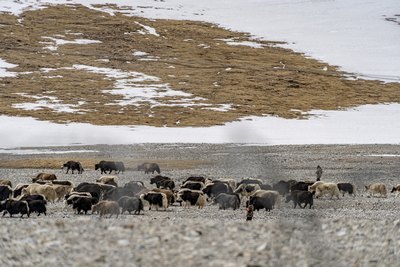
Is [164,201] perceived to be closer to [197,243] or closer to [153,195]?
[153,195]

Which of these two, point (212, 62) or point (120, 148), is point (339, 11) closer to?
point (212, 62)

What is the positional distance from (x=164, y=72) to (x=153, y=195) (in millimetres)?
70464

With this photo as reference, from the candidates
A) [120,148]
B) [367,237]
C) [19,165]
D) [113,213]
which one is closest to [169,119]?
[120,148]

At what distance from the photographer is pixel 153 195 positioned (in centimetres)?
2591

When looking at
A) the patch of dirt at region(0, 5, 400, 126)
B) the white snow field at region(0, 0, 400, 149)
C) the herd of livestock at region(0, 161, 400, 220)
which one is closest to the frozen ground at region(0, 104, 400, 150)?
the white snow field at region(0, 0, 400, 149)

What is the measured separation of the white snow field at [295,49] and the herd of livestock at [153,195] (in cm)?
2879

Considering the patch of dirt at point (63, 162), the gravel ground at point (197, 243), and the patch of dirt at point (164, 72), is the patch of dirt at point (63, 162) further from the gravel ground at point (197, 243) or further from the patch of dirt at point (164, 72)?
the gravel ground at point (197, 243)

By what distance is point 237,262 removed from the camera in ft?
34.3

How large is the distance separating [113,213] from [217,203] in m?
5.90

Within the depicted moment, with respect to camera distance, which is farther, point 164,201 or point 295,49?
point 295,49

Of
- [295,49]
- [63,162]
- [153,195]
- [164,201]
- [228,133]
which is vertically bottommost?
[164,201]

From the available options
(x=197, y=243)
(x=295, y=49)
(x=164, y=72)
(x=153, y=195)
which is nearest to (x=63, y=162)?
(x=153, y=195)

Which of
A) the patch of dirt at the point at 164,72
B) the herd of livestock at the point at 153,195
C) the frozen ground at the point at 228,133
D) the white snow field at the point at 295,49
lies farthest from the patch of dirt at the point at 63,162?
the patch of dirt at the point at 164,72

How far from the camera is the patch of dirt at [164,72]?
252 feet
